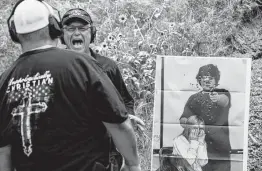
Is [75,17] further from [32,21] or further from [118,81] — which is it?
[32,21]

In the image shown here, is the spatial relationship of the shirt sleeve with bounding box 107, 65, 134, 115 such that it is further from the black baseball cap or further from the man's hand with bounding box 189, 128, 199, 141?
the man's hand with bounding box 189, 128, 199, 141

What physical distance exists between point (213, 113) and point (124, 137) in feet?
6.93

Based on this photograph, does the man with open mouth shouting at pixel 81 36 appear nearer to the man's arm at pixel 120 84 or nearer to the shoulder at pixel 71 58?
the man's arm at pixel 120 84

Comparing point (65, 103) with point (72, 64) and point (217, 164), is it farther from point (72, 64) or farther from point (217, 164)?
point (217, 164)

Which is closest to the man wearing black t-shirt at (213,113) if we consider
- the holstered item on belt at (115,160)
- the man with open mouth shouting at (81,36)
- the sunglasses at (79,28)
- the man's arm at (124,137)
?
the man with open mouth shouting at (81,36)

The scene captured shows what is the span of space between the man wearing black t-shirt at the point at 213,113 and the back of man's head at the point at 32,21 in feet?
7.18

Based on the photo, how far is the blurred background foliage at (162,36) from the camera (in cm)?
527

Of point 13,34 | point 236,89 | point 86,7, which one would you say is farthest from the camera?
point 86,7

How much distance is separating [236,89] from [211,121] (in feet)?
1.07

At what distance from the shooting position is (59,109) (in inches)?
88.4

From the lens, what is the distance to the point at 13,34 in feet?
8.07

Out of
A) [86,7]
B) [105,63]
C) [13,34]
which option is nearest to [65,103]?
[13,34]

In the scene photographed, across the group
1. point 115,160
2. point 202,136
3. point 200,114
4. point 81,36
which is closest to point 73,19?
point 81,36

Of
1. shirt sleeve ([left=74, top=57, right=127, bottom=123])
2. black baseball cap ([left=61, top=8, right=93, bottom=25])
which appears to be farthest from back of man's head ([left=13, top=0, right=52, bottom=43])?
black baseball cap ([left=61, top=8, right=93, bottom=25])
